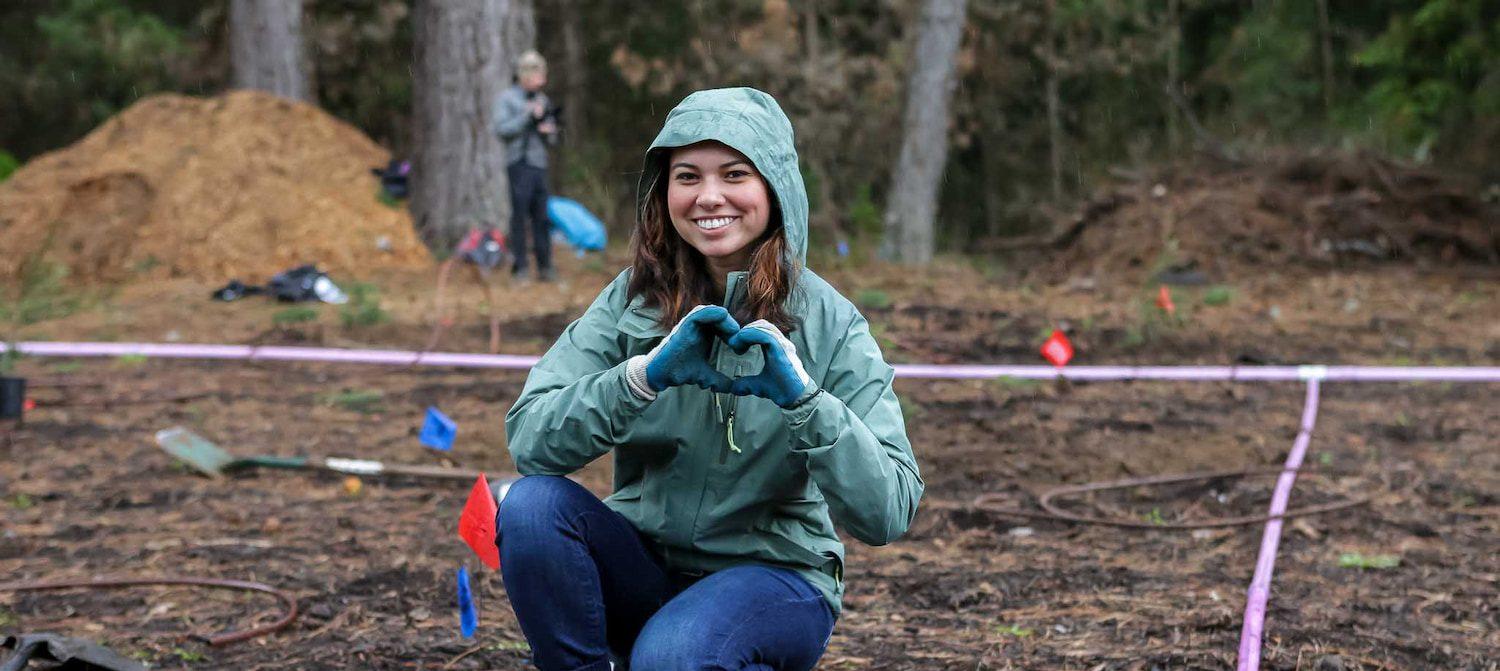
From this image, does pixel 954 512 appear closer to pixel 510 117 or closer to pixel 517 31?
pixel 510 117

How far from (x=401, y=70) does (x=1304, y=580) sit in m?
19.3

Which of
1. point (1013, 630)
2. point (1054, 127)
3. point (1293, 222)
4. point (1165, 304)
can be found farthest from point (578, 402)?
point (1054, 127)

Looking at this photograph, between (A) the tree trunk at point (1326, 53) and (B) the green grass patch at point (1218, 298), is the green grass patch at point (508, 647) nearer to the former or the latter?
(B) the green grass patch at point (1218, 298)

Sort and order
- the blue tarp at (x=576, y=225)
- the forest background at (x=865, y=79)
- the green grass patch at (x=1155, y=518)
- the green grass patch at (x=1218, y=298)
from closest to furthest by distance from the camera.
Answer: the green grass patch at (x=1155, y=518) < the green grass patch at (x=1218, y=298) < the blue tarp at (x=576, y=225) < the forest background at (x=865, y=79)

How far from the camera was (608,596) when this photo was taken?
2.61m

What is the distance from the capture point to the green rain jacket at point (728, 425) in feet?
8.02

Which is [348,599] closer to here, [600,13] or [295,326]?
[295,326]

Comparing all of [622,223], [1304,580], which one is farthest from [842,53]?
[1304,580]

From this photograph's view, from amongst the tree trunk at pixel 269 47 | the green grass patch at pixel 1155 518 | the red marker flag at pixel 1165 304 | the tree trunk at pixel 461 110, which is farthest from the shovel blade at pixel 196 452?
the tree trunk at pixel 269 47

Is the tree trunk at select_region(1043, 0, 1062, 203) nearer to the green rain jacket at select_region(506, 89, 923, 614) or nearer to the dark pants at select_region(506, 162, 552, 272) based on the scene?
the dark pants at select_region(506, 162, 552, 272)

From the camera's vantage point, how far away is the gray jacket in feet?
37.3

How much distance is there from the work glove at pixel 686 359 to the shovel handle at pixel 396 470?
308 cm

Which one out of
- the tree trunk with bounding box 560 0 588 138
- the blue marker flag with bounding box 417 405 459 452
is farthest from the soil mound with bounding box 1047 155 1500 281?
the tree trunk with bounding box 560 0 588 138

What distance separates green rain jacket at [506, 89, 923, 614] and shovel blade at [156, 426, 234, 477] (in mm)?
3231
